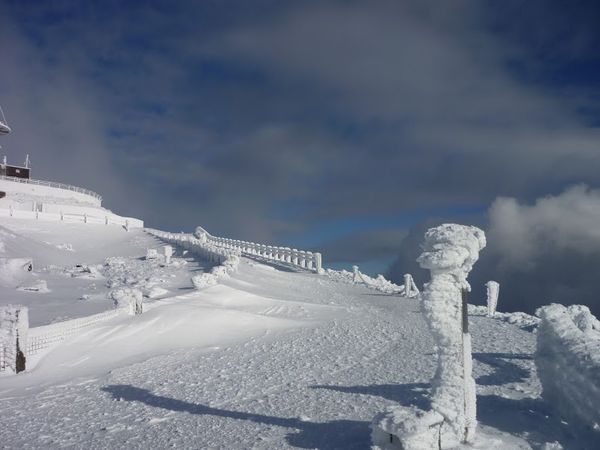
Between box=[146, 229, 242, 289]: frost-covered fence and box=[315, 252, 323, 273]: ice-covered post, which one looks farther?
box=[315, 252, 323, 273]: ice-covered post

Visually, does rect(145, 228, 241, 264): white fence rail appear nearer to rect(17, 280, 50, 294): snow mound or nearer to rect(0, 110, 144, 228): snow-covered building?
rect(17, 280, 50, 294): snow mound

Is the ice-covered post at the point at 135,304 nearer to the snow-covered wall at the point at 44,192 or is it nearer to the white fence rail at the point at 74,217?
the white fence rail at the point at 74,217

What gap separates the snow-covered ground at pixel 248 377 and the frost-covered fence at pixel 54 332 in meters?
0.23

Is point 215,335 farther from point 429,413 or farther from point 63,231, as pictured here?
point 63,231

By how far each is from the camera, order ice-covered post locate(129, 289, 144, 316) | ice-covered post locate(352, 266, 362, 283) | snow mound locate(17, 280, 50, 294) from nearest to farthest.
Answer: ice-covered post locate(129, 289, 144, 316) → snow mound locate(17, 280, 50, 294) → ice-covered post locate(352, 266, 362, 283)

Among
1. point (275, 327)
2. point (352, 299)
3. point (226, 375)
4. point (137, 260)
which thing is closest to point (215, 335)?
point (275, 327)

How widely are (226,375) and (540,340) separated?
668 cm

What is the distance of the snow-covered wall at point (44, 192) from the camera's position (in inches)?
2133

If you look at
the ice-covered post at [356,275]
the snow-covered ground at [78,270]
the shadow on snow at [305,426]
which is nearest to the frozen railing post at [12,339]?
the snow-covered ground at [78,270]

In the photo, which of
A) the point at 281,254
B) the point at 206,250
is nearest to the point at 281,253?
the point at 281,254

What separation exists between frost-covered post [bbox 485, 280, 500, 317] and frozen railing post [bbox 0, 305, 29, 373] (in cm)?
1634

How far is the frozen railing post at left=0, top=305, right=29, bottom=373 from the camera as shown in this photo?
11.5 meters

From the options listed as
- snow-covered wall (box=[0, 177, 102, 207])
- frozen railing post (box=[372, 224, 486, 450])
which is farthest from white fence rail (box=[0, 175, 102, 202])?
frozen railing post (box=[372, 224, 486, 450])

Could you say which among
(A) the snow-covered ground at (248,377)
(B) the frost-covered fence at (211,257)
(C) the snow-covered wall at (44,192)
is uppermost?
(C) the snow-covered wall at (44,192)
